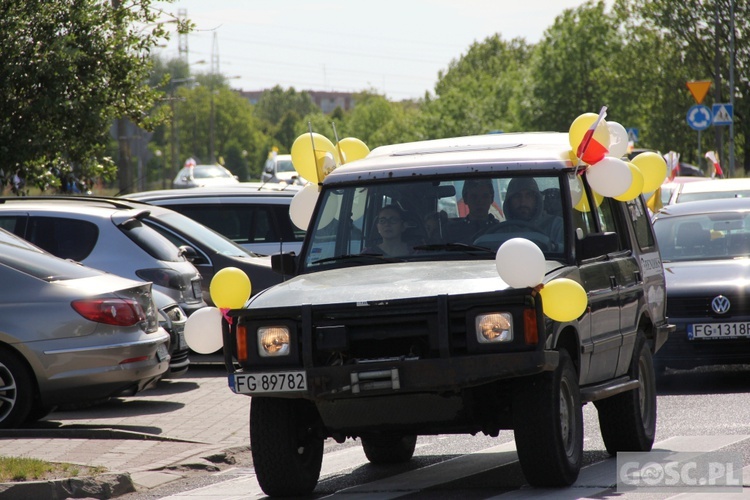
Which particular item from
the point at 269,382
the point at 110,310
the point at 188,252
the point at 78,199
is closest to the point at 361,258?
the point at 269,382

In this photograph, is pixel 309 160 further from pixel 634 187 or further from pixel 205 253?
pixel 205 253

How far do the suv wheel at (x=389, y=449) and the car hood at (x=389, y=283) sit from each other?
1.35m

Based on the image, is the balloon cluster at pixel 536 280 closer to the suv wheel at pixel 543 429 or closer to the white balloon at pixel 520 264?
the white balloon at pixel 520 264

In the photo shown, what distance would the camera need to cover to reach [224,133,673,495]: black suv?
6859 mm

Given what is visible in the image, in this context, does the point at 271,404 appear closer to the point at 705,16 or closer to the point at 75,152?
the point at 75,152

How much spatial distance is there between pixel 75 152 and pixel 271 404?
32.5ft

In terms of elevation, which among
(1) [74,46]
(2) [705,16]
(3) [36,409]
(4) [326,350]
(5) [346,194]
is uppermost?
(2) [705,16]

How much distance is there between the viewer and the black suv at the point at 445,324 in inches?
270

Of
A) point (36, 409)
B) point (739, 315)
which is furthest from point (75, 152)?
point (739, 315)

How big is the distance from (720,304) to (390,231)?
4.89 metres

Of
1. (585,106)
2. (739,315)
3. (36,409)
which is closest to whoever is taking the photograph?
(36,409)

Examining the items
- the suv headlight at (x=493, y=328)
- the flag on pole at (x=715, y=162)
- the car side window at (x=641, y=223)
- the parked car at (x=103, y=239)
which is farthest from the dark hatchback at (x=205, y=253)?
the flag on pole at (x=715, y=162)

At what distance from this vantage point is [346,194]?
8430 mm

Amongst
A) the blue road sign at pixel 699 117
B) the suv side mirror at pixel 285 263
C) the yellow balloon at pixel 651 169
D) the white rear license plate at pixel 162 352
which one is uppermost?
the blue road sign at pixel 699 117
